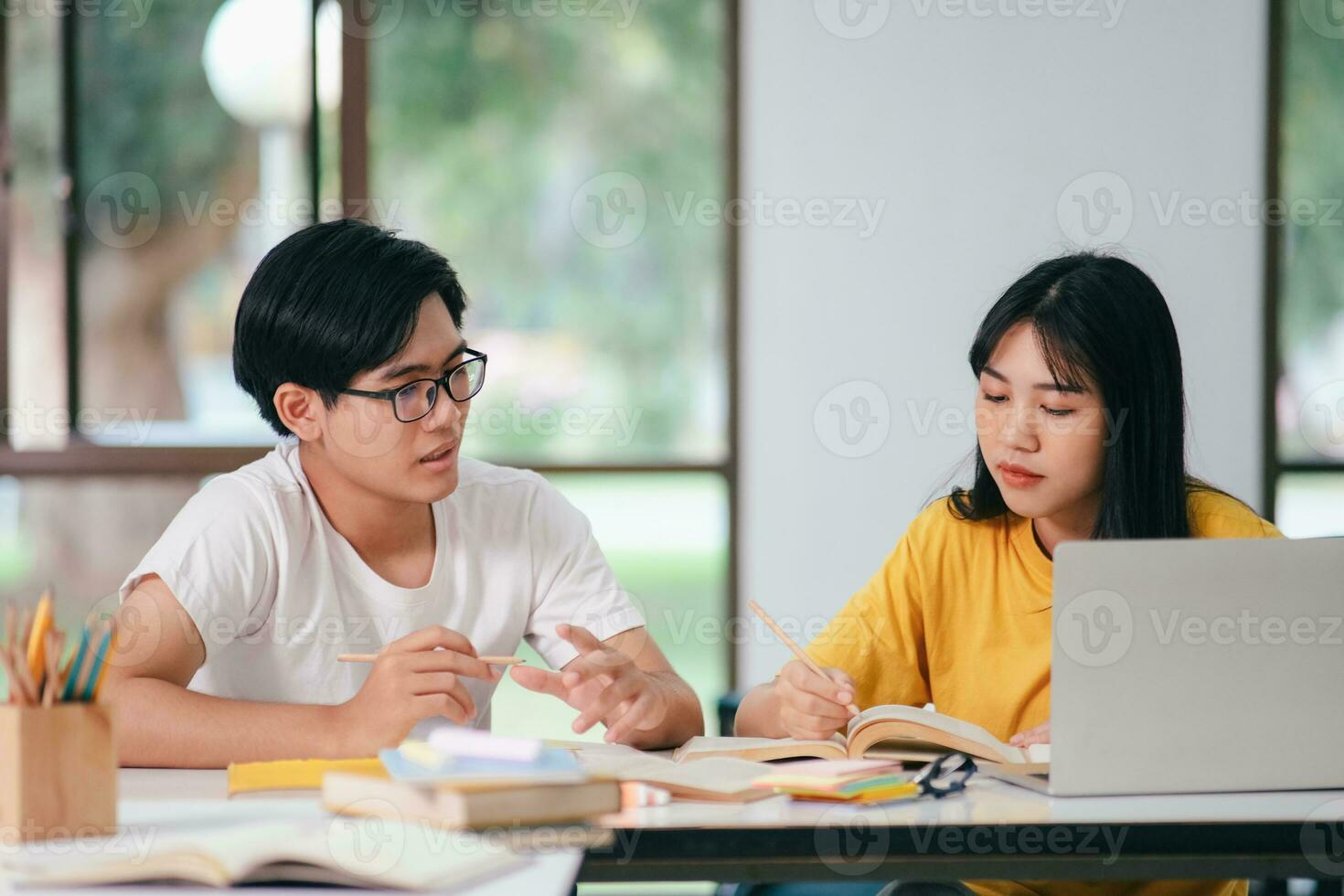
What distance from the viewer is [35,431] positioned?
3.57 meters

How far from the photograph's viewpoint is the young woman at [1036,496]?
188 centimetres

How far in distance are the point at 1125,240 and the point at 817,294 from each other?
0.77 meters

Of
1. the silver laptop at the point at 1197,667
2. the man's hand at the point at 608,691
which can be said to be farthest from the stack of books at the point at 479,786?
the silver laptop at the point at 1197,667

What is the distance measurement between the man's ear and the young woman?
2.35 ft

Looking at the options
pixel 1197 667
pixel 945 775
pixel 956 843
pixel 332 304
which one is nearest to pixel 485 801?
pixel 956 843

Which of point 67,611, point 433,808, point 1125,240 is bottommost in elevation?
point 67,611

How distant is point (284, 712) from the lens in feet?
5.34

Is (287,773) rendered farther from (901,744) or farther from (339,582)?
(901,744)

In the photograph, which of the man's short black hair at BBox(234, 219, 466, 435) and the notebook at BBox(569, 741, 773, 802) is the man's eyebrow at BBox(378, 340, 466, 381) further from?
the notebook at BBox(569, 741, 773, 802)

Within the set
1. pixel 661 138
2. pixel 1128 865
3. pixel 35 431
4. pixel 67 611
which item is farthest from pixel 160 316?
pixel 1128 865

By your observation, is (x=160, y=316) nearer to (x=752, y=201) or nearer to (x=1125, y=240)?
(x=752, y=201)

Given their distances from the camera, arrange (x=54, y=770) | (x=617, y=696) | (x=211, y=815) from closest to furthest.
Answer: (x=54, y=770)
(x=211, y=815)
(x=617, y=696)

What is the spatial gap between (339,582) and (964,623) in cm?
90

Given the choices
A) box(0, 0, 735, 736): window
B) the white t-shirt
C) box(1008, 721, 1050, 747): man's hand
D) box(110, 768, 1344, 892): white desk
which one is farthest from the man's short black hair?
box(0, 0, 735, 736): window
